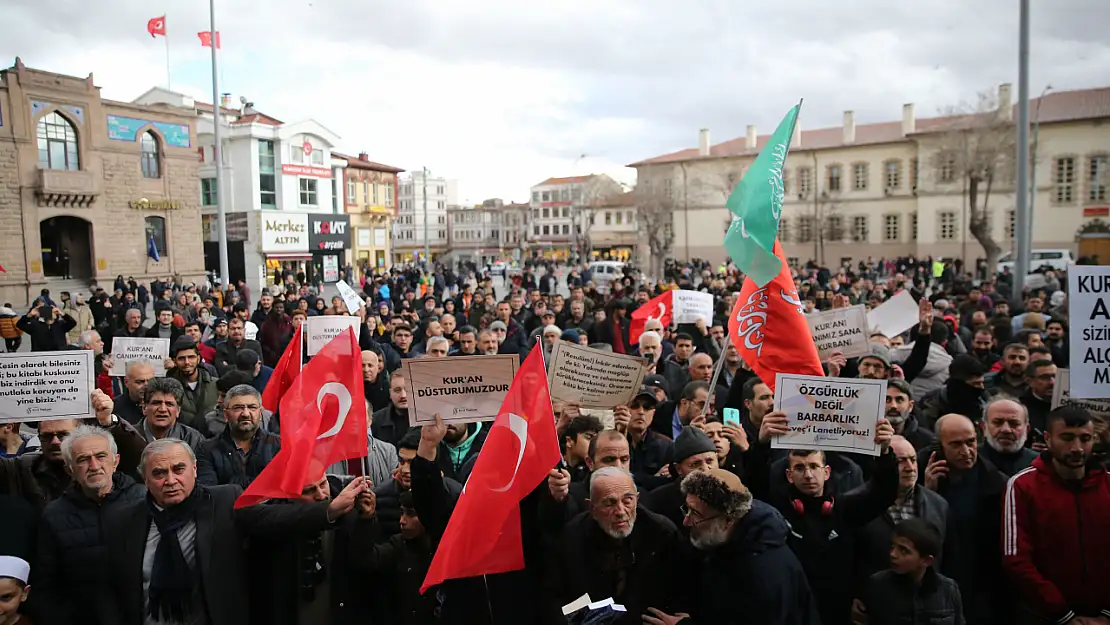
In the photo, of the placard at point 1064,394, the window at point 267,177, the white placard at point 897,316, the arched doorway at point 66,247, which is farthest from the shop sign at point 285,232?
the placard at point 1064,394

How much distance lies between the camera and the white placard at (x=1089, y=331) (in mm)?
4793

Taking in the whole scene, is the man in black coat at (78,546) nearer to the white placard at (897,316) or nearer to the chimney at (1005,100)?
the white placard at (897,316)

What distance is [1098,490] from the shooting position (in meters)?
3.83

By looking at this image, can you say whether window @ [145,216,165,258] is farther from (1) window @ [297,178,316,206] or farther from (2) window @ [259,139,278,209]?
(1) window @ [297,178,316,206]

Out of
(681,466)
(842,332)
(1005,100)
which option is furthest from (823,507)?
(1005,100)

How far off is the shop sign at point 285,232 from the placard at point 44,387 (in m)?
39.2

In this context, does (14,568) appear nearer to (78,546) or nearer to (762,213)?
(78,546)

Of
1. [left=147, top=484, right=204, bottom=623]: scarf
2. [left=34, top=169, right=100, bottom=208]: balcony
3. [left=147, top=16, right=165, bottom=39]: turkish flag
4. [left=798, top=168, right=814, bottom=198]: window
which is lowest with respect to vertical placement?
[left=147, top=484, right=204, bottom=623]: scarf

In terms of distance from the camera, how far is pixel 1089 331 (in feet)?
16.0

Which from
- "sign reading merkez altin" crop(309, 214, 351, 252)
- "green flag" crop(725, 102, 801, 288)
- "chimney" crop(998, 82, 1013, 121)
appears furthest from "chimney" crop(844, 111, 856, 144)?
"green flag" crop(725, 102, 801, 288)

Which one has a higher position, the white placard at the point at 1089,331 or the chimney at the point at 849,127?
the chimney at the point at 849,127

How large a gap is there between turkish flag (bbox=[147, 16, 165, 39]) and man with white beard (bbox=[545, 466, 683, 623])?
110 ft

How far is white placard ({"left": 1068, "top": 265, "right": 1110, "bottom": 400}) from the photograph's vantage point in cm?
479

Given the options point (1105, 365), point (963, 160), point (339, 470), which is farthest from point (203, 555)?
point (963, 160)
